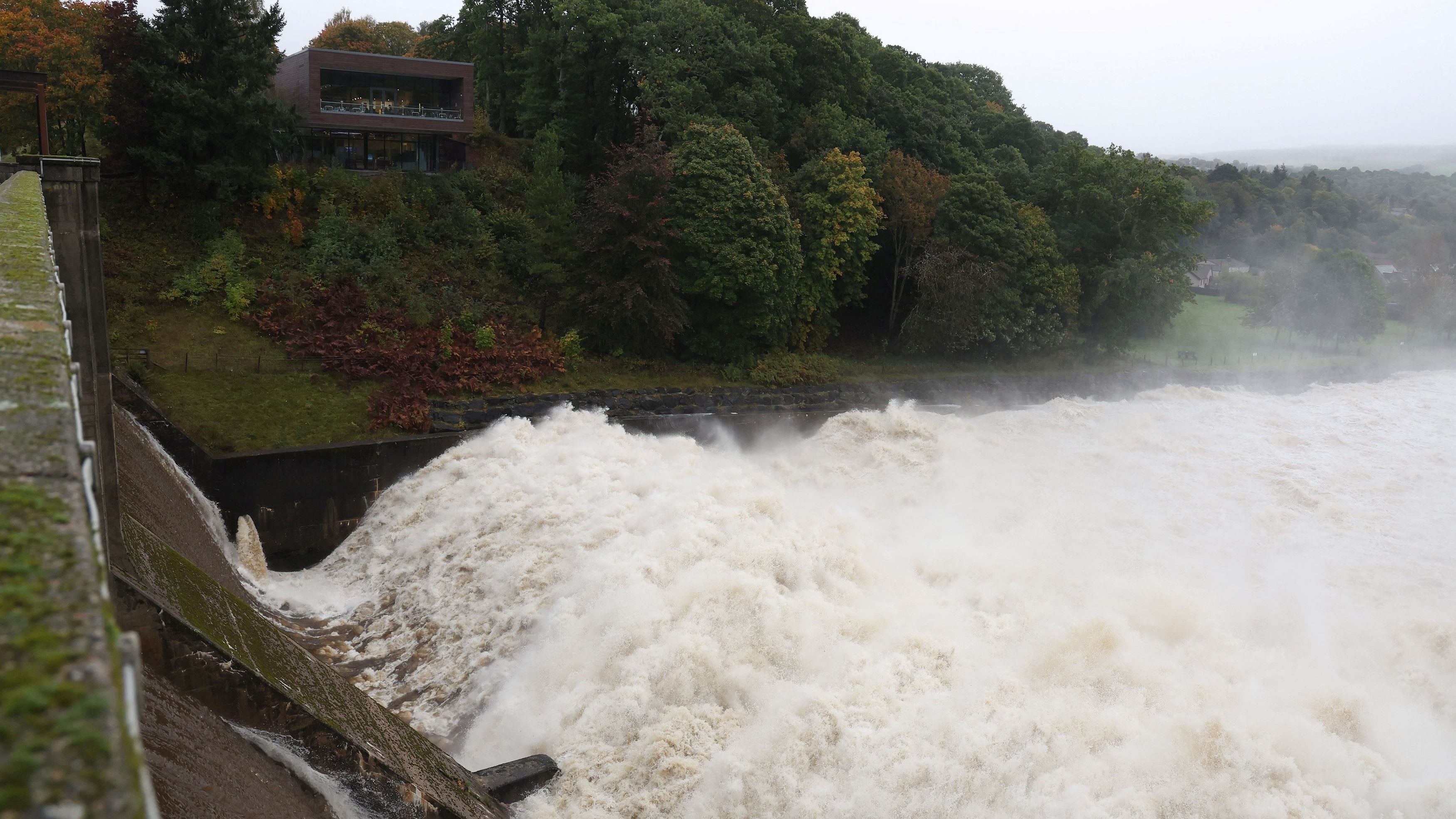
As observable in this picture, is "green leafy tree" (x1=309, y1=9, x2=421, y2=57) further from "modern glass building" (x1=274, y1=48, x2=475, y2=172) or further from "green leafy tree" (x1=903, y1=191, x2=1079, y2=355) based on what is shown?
"green leafy tree" (x1=903, y1=191, x2=1079, y2=355)

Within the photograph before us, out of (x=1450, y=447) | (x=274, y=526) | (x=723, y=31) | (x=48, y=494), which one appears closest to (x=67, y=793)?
→ (x=48, y=494)

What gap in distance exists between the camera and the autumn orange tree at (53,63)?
2042 cm

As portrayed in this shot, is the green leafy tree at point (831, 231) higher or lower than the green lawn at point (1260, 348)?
higher

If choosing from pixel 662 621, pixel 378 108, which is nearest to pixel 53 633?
pixel 662 621

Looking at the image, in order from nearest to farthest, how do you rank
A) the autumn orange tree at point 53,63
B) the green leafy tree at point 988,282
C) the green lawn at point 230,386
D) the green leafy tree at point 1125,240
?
the green lawn at point 230,386 → the autumn orange tree at point 53,63 → the green leafy tree at point 988,282 → the green leafy tree at point 1125,240

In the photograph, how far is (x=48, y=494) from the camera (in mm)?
1891

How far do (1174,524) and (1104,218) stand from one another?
1736cm

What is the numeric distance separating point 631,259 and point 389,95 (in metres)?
11.3

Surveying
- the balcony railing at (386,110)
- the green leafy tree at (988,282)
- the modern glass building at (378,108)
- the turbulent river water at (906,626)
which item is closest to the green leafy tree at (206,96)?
the modern glass building at (378,108)

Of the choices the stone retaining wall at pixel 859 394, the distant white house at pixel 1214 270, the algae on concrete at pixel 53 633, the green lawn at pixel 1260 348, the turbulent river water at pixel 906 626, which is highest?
the distant white house at pixel 1214 270

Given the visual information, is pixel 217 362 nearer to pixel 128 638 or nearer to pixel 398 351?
pixel 398 351

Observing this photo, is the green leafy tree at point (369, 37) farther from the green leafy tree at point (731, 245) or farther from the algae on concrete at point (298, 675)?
the algae on concrete at point (298, 675)

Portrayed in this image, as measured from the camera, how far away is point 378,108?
25750 millimetres

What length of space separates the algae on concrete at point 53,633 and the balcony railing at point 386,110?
2557cm
